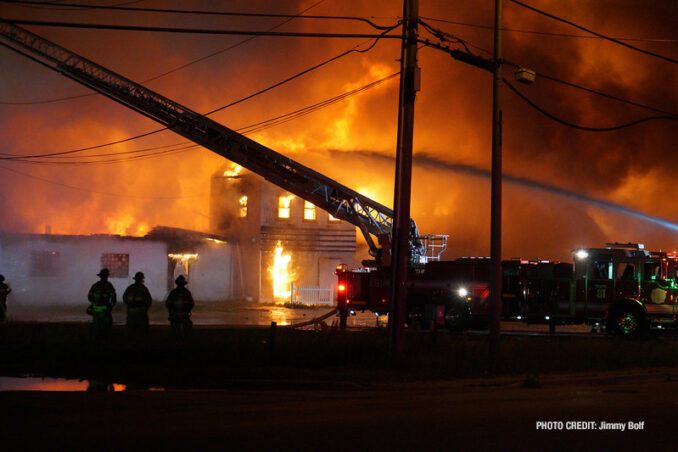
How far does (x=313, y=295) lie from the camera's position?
37.5 metres

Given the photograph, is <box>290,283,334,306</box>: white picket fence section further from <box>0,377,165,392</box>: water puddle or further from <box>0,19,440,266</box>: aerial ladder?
<box>0,377,165,392</box>: water puddle

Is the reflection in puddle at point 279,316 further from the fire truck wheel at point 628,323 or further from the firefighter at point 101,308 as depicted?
the fire truck wheel at point 628,323

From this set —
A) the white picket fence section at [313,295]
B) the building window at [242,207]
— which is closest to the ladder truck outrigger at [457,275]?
the white picket fence section at [313,295]

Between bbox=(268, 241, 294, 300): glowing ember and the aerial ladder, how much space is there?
9.97 meters

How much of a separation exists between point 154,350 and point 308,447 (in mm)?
7831

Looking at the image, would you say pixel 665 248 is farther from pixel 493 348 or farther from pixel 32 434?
pixel 32 434

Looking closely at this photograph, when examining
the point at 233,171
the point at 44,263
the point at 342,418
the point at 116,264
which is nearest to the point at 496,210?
the point at 342,418

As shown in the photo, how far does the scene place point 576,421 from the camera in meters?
8.33

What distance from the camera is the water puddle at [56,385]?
11.3 meters

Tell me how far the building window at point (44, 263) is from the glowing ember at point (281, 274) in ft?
34.6

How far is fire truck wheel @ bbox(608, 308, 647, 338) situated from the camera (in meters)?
18.8

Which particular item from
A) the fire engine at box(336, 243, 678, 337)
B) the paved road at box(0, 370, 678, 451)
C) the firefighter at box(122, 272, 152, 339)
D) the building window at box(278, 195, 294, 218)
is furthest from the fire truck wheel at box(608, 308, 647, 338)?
the building window at box(278, 195, 294, 218)

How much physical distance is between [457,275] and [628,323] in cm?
500

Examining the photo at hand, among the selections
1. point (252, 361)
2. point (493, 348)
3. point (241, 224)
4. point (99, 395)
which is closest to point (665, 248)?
point (241, 224)
